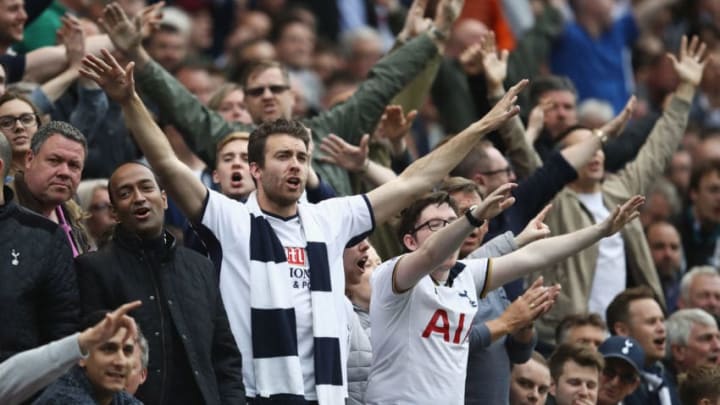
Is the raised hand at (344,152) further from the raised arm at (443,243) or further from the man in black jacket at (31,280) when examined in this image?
→ the man in black jacket at (31,280)

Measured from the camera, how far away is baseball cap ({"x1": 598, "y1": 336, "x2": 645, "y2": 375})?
10109 mm

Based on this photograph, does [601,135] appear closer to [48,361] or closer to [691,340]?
[691,340]

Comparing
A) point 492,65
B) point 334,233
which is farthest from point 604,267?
point 334,233

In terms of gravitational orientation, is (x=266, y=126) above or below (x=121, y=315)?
above

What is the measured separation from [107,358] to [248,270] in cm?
105

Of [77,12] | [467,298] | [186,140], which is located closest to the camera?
[467,298]

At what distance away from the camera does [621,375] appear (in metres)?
10.1

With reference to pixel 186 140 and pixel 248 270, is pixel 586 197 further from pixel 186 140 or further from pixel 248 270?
pixel 248 270

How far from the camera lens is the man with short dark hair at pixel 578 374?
31.7ft

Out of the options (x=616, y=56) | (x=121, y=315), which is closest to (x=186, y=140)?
(x=121, y=315)

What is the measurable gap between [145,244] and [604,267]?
4.23 metres

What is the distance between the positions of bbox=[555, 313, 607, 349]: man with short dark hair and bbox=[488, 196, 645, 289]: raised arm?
168 centimetres

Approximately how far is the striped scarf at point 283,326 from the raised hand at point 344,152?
1462 mm

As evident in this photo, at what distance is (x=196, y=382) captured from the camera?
25.6 ft
